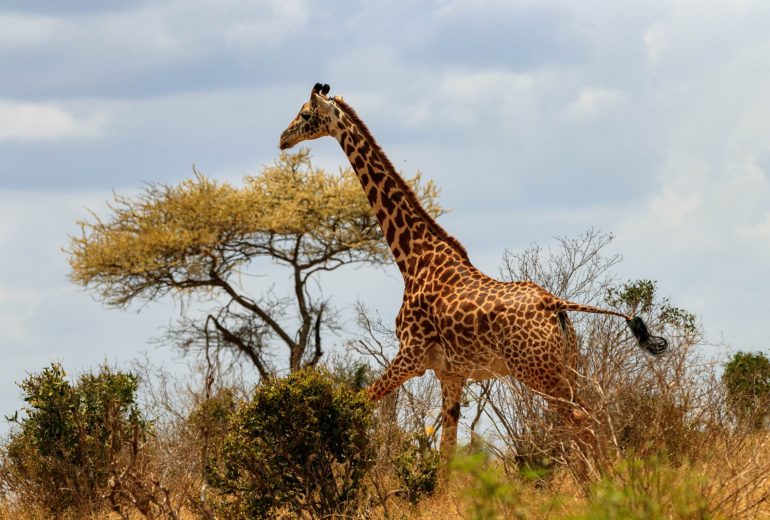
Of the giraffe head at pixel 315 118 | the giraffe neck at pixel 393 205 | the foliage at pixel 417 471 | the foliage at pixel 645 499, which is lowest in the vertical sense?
the foliage at pixel 645 499

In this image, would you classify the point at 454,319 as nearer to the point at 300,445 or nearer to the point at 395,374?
the point at 395,374

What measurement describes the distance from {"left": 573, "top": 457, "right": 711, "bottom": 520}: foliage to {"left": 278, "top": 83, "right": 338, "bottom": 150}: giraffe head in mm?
6468

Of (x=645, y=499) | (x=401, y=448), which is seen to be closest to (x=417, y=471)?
(x=401, y=448)

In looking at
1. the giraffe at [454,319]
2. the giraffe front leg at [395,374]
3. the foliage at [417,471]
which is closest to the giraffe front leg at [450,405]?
the giraffe at [454,319]

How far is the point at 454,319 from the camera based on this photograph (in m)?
10.2

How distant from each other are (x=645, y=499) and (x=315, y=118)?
24.6 ft

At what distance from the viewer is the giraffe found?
9.78m

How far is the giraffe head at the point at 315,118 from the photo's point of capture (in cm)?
1209

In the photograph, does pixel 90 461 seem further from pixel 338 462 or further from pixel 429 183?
pixel 429 183

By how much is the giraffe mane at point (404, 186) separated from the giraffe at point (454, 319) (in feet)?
0.04

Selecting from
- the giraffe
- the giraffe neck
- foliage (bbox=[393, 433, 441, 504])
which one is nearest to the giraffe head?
the giraffe neck

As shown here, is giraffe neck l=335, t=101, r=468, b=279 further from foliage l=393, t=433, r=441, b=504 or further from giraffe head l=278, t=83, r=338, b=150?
foliage l=393, t=433, r=441, b=504

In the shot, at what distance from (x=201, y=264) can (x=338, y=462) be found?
54.6ft

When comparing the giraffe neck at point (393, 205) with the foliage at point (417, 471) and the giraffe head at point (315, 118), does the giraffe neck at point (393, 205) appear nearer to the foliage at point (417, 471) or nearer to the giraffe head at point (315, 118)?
the giraffe head at point (315, 118)
